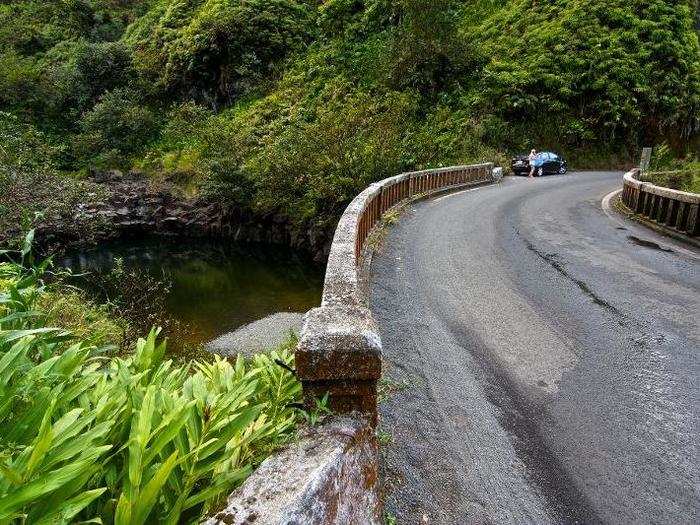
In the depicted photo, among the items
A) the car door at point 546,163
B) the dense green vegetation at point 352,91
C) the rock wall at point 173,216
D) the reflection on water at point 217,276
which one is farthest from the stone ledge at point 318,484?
the car door at point 546,163

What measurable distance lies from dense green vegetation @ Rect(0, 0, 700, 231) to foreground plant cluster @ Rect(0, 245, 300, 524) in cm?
1650

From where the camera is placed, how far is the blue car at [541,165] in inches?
972

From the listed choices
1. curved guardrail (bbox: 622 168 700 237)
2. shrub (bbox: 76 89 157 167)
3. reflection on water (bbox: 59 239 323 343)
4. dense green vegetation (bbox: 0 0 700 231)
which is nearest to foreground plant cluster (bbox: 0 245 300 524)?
curved guardrail (bbox: 622 168 700 237)

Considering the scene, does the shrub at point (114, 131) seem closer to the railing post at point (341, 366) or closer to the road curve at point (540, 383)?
the road curve at point (540, 383)

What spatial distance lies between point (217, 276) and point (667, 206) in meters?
17.5

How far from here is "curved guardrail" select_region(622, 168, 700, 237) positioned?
9883 mm

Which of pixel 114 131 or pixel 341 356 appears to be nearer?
pixel 341 356

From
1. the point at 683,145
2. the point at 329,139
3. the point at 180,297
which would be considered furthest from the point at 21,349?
the point at 683,145

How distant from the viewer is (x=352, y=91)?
30.7 meters

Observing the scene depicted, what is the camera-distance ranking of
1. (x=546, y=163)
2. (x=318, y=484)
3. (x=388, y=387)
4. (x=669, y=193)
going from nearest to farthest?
(x=318, y=484)
(x=388, y=387)
(x=669, y=193)
(x=546, y=163)

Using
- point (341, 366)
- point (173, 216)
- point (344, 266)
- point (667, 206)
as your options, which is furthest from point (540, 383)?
point (173, 216)

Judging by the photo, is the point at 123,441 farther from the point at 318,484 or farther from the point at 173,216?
the point at 173,216

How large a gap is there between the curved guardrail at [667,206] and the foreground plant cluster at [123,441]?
10.4 meters

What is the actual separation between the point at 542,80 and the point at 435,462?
3045 centimetres
